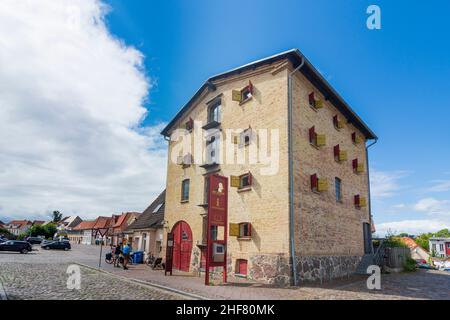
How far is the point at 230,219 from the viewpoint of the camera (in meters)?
15.9

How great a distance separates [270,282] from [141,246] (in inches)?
628

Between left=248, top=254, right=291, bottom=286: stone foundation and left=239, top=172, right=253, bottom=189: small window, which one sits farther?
left=239, top=172, right=253, bottom=189: small window

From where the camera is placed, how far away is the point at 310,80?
17172 mm

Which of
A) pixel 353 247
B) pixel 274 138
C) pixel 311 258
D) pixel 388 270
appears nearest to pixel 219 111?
pixel 274 138

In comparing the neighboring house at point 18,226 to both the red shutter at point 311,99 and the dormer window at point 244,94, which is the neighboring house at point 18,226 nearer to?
the dormer window at point 244,94

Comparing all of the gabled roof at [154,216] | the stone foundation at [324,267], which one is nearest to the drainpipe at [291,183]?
the stone foundation at [324,267]

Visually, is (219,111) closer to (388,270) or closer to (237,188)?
(237,188)

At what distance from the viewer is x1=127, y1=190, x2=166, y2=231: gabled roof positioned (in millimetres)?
24377

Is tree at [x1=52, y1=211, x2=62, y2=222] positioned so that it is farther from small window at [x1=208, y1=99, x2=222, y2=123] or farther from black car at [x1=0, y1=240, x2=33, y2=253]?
small window at [x1=208, y1=99, x2=222, y2=123]

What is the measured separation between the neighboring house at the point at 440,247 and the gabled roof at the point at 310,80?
4891cm

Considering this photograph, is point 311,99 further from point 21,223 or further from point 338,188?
point 21,223

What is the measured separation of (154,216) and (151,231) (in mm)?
Answer: 1711

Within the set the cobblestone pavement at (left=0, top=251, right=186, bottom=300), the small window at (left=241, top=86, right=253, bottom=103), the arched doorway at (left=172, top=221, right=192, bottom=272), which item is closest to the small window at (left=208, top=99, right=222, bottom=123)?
the small window at (left=241, top=86, right=253, bottom=103)

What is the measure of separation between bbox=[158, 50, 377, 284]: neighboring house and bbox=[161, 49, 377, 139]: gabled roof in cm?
6
